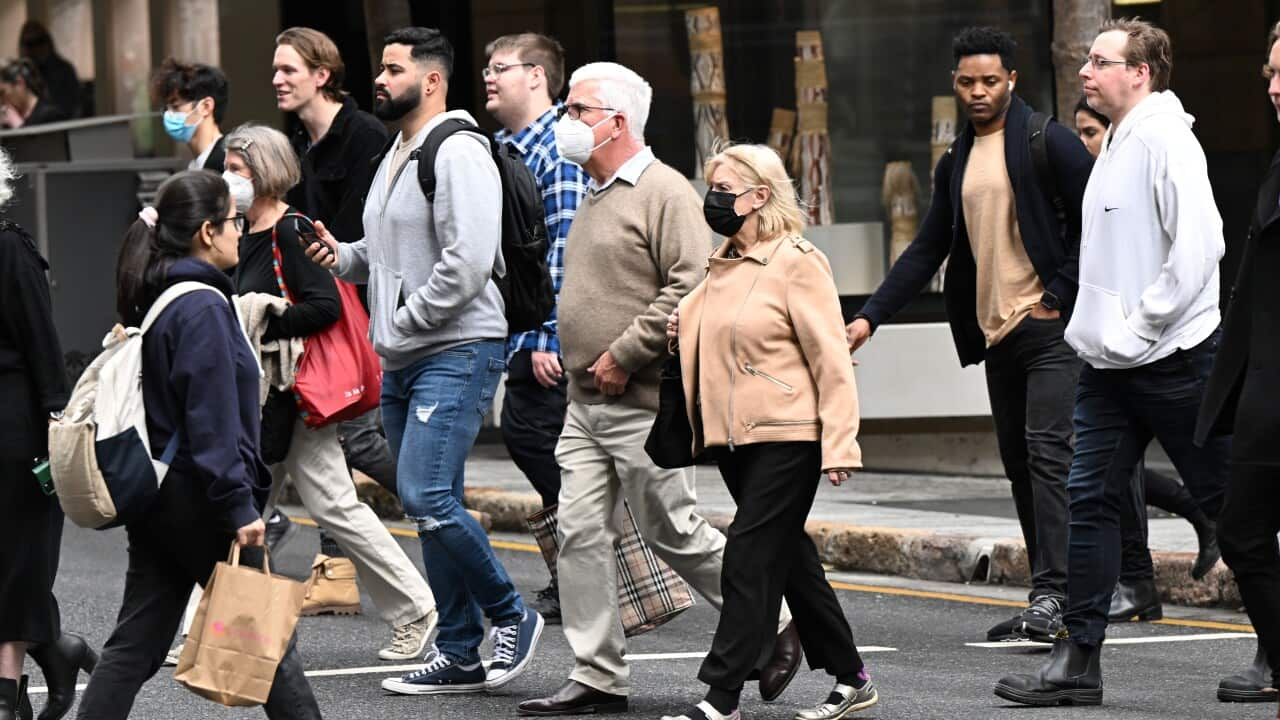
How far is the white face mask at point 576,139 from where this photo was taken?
6.54 m

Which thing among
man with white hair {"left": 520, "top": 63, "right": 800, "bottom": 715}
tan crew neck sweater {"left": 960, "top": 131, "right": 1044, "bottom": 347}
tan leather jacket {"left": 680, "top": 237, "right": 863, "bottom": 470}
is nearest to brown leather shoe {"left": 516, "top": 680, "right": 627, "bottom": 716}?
man with white hair {"left": 520, "top": 63, "right": 800, "bottom": 715}

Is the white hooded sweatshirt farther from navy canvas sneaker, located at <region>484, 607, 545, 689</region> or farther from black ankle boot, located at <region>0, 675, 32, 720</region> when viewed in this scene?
black ankle boot, located at <region>0, 675, 32, 720</region>

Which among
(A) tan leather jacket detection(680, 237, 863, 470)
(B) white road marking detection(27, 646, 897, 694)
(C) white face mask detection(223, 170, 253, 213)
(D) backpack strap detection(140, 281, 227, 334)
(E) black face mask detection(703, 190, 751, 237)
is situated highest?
(C) white face mask detection(223, 170, 253, 213)

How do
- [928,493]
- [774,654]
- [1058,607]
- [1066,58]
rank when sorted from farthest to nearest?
[928,493]
[1066,58]
[1058,607]
[774,654]

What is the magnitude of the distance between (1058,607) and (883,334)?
5228 millimetres

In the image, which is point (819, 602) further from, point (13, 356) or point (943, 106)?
point (943, 106)

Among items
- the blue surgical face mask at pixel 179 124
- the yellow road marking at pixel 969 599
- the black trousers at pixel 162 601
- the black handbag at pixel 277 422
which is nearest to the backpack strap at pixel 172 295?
the black trousers at pixel 162 601

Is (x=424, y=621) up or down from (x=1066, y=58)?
down

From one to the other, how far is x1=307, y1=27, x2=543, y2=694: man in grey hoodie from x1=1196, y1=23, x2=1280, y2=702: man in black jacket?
2248 mm

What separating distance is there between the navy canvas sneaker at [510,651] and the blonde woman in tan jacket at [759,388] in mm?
1039

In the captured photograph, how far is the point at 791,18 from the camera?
13164 mm

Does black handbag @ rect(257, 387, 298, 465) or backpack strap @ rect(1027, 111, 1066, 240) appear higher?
backpack strap @ rect(1027, 111, 1066, 240)

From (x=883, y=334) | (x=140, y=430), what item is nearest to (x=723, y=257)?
(x=140, y=430)

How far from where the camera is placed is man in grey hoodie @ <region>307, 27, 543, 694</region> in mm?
6719
